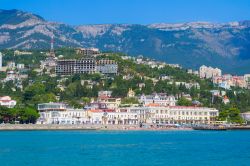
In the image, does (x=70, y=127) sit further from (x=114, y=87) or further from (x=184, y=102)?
(x=114, y=87)

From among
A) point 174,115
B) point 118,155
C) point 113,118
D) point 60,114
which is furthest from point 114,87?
point 118,155

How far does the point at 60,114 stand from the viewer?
11931 centimetres

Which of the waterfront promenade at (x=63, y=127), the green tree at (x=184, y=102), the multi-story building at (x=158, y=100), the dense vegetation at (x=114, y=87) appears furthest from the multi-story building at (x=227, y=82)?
the waterfront promenade at (x=63, y=127)

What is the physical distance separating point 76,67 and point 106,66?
6074mm

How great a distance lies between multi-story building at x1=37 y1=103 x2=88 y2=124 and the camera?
390 feet

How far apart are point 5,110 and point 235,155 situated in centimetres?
6167

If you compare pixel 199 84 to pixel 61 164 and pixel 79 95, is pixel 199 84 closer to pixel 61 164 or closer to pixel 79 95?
pixel 79 95

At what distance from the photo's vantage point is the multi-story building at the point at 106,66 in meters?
151

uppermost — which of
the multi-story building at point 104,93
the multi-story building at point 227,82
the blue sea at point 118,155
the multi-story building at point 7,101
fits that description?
the multi-story building at point 227,82

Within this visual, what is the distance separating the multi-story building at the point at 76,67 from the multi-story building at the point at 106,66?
1161 millimetres

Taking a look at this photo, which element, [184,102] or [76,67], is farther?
[76,67]

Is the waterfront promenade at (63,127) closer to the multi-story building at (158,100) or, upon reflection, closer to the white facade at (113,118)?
the white facade at (113,118)

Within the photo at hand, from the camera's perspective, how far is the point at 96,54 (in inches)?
6757

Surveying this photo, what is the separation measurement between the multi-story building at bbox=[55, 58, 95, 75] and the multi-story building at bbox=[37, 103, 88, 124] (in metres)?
32.1
